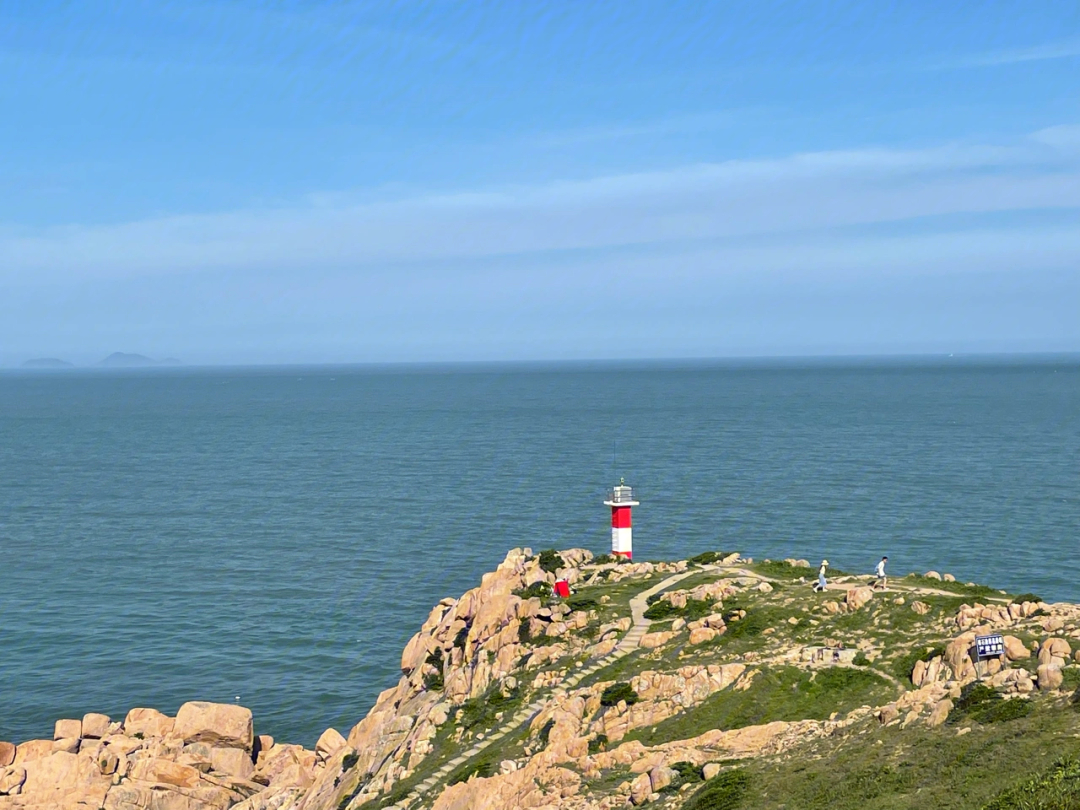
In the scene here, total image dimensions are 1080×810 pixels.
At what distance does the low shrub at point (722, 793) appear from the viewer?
26828 mm

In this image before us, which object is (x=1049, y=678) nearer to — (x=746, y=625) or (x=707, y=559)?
(x=746, y=625)

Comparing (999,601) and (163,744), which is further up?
(999,601)

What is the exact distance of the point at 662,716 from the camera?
1363 inches

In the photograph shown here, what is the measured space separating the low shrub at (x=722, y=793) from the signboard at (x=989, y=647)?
8.67 m

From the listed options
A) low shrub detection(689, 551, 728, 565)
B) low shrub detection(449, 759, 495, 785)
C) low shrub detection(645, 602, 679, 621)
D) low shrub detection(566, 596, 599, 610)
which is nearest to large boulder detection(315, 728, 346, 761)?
low shrub detection(566, 596, 599, 610)

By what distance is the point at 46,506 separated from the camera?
121438mm

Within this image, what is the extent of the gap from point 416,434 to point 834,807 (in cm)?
17484

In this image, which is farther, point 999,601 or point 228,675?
point 228,675

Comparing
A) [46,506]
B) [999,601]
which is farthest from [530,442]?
[999,601]

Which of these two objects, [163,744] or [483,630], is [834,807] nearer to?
[483,630]

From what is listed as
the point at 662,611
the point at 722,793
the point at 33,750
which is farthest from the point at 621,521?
the point at 33,750

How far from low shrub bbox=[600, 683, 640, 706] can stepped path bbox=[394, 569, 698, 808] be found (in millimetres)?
2867

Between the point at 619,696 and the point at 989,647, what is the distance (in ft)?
38.3

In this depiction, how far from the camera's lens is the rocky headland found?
27.1m
